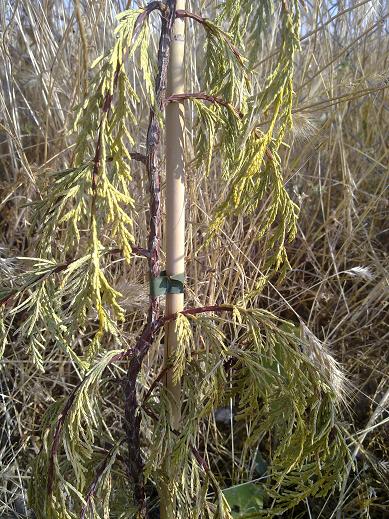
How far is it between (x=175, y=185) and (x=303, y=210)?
927 mm

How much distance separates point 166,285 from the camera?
3.02ft

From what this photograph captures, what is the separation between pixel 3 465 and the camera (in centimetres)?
148

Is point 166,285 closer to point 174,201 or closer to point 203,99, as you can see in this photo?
point 174,201

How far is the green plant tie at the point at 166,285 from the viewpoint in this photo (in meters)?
0.91

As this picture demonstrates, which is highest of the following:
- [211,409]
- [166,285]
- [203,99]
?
[203,99]

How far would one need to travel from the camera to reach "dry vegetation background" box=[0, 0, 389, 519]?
142 cm

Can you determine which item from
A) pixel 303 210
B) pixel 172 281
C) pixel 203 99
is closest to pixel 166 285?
pixel 172 281

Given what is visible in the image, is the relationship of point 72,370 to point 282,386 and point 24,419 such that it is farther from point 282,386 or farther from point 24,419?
point 282,386

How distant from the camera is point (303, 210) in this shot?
69.1 inches

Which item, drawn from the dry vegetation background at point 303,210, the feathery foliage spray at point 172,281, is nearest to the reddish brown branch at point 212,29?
the feathery foliage spray at point 172,281

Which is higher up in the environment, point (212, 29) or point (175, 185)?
point (212, 29)

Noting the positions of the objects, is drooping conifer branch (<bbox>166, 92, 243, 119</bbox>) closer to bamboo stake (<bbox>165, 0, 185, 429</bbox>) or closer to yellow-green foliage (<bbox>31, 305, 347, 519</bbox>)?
bamboo stake (<bbox>165, 0, 185, 429</bbox>)

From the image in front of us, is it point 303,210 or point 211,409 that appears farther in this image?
point 303,210

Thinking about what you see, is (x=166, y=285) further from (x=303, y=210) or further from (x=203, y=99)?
(x=303, y=210)
